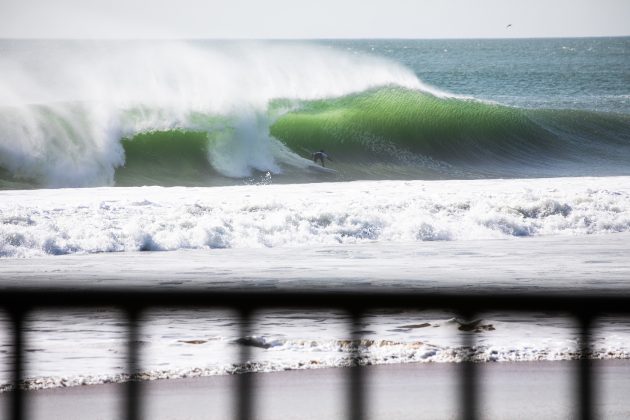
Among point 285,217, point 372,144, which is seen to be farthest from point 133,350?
point 372,144

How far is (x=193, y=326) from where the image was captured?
6.80 meters

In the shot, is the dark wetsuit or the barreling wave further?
the dark wetsuit

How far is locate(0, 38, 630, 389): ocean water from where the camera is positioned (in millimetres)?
5977

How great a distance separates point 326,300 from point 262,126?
23.0m

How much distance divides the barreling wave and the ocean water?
70 mm

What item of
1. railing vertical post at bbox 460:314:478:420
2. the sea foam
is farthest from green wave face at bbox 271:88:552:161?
railing vertical post at bbox 460:314:478:420

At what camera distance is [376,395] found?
472 cm

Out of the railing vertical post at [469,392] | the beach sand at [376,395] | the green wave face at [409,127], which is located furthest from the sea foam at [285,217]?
the railing vertical post at [469,392]

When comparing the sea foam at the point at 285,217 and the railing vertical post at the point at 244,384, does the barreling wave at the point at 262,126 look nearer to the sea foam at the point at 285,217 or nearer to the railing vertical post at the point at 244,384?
the sea foam at the point at 285,217

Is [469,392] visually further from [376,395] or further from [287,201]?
[287,201]

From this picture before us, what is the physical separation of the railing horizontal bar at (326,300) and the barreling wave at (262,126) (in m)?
18.0

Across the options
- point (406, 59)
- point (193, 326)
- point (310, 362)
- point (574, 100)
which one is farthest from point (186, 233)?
point (406, 59)

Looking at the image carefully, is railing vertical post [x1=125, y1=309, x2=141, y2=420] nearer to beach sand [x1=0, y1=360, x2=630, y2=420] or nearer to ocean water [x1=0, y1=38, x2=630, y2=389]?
ocean water [x1=0, y1=38, x2=630, y2=389]

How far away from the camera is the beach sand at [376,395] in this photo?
A: 4363 millimetres
